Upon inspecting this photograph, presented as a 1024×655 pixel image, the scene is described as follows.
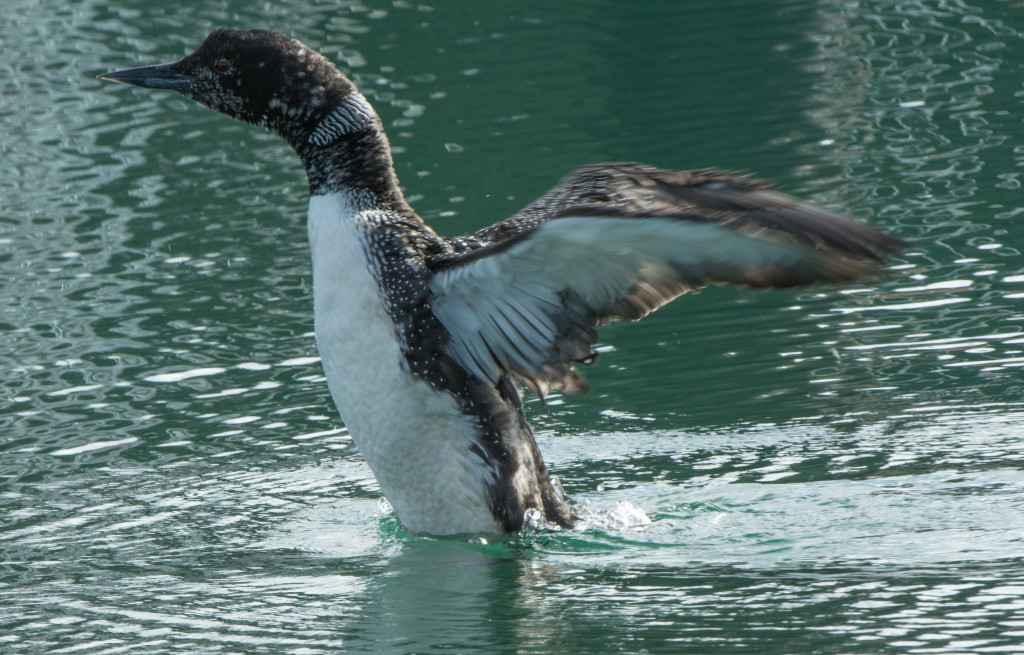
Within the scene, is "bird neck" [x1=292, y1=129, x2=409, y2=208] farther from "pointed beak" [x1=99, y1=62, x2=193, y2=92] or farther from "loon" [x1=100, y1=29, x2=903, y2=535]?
"pointed beak" [x1=99, y1=62, x2=193, y2=92]

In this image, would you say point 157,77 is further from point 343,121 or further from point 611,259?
point 611,259

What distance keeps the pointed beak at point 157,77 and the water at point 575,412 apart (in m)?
1.88

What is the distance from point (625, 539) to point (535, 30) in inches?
507

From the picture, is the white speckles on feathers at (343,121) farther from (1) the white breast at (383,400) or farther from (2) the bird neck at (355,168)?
(1) the white breast at (383,400)

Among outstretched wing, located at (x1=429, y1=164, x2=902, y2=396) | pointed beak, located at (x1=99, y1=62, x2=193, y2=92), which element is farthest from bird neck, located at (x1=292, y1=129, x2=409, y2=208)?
pointed beak, located at (x1=99, y1=62, x2=193, y2=92)

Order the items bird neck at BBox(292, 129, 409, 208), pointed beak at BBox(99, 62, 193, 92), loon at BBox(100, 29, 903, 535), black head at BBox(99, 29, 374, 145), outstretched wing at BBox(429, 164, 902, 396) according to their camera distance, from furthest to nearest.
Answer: pointed beak at BBox(99, 62, 193, 92) → black head at BBox(99, 29, 374, 145) → bird neck at BBox(292, 129, 409, 208) → loon at BBox(100, 29, 903, 535) → outstretched wing at BBox(429, 164, 902, 396)

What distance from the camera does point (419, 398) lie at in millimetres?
5848

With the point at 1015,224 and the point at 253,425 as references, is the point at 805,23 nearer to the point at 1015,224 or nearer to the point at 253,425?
the point at 1015,224

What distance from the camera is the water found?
17.7 feet

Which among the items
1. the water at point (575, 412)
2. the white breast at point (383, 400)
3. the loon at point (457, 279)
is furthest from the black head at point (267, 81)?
the water at point (575, 412)

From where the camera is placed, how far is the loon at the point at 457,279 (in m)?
5.01

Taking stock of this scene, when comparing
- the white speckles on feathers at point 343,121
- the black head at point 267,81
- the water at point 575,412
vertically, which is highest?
the black head at point 267,81

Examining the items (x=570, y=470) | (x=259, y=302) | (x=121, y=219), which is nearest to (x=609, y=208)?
A: (x=570, y=470)

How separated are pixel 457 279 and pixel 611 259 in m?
0.64
